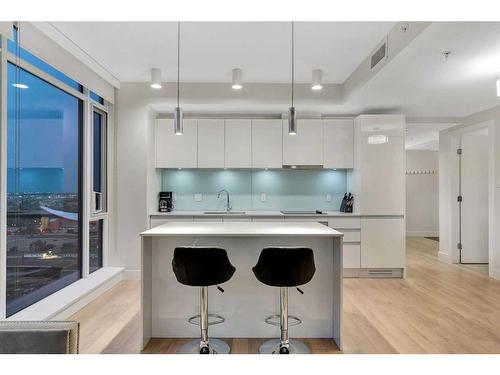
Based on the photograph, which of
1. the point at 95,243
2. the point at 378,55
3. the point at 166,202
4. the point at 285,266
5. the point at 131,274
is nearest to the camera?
the point at 285,266

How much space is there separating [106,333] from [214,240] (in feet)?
4.10

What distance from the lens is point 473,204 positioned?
5.36 meters

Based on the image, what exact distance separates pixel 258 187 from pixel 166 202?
4.75 ft

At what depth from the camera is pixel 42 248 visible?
10.5 ft

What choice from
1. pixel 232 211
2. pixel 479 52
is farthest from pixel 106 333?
pixel 479 52

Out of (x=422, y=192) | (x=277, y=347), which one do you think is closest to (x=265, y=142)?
(x=277, y=347)

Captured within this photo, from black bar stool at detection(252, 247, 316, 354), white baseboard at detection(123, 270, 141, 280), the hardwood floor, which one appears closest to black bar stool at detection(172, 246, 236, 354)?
black bar stool at detection(252, 247, 316, 354)

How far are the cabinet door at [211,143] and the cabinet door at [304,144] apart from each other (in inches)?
37.5

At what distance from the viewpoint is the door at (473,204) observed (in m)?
5.36

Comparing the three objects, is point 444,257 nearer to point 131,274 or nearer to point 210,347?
point 210,347

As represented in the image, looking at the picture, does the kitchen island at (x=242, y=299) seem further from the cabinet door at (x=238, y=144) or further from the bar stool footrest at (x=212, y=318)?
the cabinet door at (x=238, y=144)

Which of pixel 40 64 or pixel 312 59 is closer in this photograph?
pixel 40 64
